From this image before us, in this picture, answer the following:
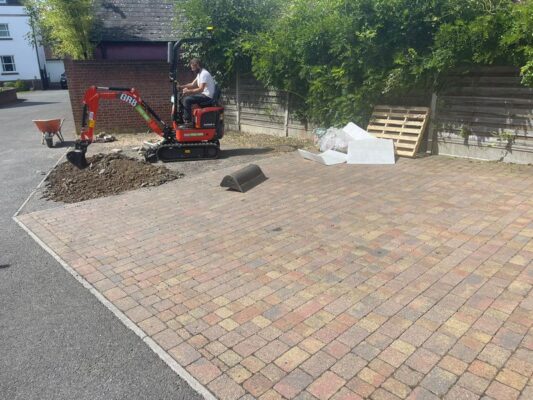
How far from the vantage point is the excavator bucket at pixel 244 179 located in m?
7.04

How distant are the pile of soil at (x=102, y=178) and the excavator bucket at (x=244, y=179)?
53.7 inches

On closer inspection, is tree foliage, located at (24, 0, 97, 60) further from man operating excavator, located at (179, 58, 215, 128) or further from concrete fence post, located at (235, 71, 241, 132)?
man operating excavator, located at (179, 58, 215, 128)

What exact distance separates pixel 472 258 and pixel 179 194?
4436mm

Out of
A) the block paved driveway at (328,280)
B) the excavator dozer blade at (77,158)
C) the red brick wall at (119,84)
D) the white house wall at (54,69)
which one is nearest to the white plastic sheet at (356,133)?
the block paved driveway at (328,280)

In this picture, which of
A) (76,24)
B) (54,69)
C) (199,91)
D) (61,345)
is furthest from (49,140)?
(54,69)

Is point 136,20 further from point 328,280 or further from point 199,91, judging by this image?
point 328,280

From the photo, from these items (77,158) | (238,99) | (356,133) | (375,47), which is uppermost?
(375,47)

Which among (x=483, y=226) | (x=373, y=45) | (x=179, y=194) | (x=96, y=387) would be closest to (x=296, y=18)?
(x=373, y=45)

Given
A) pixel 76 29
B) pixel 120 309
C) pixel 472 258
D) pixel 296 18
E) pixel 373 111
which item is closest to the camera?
pixel 120 309

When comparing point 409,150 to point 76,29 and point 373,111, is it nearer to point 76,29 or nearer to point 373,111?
point 373,111

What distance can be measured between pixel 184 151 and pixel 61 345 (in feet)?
20.9

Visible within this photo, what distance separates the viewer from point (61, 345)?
324 cm

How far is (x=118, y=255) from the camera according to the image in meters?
4.73

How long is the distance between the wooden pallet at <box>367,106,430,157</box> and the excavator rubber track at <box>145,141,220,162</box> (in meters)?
3.44
